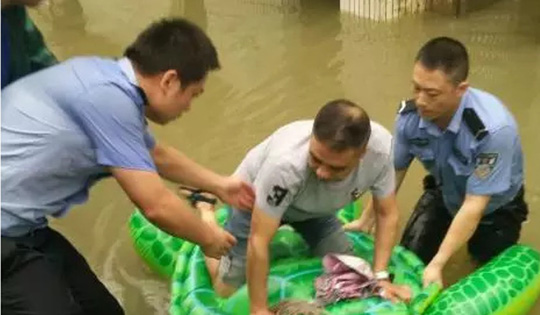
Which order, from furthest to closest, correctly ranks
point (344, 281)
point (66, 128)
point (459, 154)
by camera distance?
1. point (459, 154)
2. point (344, 281)
3. point (66, 128)

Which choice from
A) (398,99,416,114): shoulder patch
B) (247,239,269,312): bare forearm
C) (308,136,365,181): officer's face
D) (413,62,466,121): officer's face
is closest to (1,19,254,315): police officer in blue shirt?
(247,239,269,312): bare forearm

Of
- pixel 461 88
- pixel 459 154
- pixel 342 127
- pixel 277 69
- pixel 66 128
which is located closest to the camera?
pixel 66 128

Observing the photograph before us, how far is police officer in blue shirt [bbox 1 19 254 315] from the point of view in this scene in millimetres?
2057

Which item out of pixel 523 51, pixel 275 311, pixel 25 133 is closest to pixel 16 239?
pixel 25 133

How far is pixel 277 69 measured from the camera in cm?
455

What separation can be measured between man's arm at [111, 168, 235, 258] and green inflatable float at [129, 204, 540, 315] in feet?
1.11

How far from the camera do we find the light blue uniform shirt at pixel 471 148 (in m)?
2.63

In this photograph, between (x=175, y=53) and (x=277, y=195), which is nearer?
(x=175, y=53)

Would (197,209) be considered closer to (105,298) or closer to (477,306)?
(105,298)

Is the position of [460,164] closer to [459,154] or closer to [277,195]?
[459,154]

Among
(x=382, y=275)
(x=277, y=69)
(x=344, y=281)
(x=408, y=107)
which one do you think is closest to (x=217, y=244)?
(x=344, y=281)

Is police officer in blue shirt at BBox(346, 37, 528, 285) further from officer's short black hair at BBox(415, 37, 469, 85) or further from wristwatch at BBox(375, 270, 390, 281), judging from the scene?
wristwatch at BBox(375, 270, 390, 281)

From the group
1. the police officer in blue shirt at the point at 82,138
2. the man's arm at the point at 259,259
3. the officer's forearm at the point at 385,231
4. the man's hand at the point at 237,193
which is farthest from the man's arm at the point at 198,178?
the officer's forearm at the point at 385,231

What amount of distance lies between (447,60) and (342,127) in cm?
49
